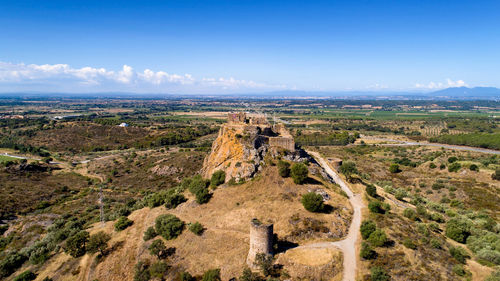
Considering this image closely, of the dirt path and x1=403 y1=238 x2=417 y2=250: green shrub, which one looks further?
x1=403 y1=238 x2=417 y2=250: green shrub

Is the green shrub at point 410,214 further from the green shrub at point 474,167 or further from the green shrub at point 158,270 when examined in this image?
the green shrub at point 474,167

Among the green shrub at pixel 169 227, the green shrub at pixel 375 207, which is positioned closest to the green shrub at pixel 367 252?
the green shrub at pixel 375 207

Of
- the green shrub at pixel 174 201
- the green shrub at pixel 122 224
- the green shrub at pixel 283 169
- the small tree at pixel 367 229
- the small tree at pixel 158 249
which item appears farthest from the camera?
the green shrub at pixel 174 201

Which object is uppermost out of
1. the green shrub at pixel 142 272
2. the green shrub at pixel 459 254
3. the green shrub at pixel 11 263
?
the green shrub at pixel 459 254

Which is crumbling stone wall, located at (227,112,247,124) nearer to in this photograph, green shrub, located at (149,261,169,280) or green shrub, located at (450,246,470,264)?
green shrub, located at (149,261,169,280)

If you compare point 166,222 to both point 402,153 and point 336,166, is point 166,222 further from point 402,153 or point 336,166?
point 402,153

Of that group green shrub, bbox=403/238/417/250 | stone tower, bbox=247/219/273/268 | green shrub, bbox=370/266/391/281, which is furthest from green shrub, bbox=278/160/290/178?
green shrub, bbox=370/266/391/281
